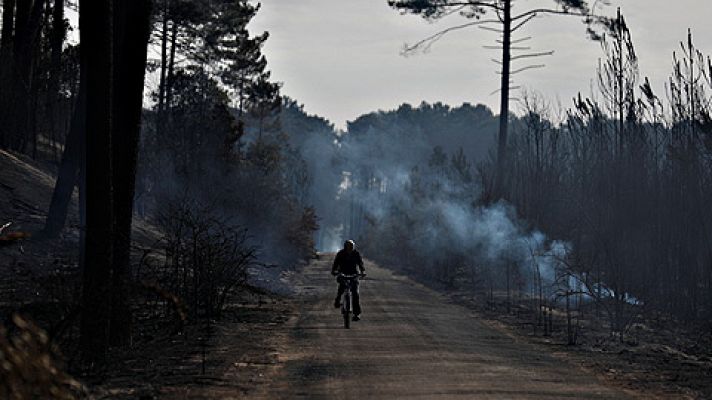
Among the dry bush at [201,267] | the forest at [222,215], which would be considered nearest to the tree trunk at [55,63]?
the forest at [222,215]

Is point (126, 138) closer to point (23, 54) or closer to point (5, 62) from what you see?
point (5, 62)

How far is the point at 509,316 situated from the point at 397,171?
108 metres

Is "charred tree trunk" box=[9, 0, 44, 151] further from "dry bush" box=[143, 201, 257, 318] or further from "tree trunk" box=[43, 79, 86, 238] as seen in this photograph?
"dry bush" box=[143, 201, 257, 318]

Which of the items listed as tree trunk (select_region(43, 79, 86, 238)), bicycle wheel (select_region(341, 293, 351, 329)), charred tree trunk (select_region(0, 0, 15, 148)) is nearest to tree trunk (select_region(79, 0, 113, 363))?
bicycle wheel (select_region(341, 293, 351, 329))

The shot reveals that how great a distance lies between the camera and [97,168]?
46.3 feet

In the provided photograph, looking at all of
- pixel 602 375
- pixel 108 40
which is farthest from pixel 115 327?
pixel 602 375

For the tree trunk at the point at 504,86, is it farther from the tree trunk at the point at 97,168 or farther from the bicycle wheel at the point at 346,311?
the tree trunk at the point at 97,168

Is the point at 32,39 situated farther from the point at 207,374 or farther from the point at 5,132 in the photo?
the point at 207,374

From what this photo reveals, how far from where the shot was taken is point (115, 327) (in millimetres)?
16531

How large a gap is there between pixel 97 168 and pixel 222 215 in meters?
22.6

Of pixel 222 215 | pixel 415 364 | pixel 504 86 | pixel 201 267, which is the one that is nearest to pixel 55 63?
pixel 222 215

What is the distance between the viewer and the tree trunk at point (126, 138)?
16.4 m

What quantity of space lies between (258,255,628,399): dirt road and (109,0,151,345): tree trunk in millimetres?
2911

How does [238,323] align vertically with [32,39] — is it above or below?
below
